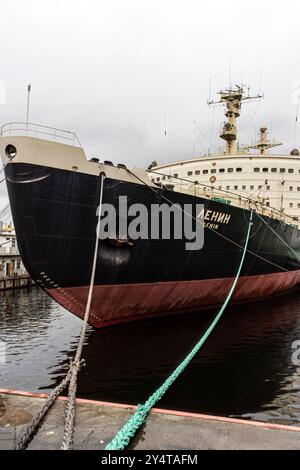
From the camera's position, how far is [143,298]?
39.9 ft

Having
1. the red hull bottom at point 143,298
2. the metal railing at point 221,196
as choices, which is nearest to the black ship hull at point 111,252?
the red hull bottom at point 143,298

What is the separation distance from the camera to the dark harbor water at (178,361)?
723cm

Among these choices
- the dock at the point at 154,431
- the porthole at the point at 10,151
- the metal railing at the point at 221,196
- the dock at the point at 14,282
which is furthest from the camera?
the dock at the point at 14,282

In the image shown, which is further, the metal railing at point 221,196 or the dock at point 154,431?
the metal railing at point 221,196

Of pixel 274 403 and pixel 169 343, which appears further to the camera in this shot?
pixel 169 343

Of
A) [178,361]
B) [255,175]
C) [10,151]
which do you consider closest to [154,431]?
[178,361]

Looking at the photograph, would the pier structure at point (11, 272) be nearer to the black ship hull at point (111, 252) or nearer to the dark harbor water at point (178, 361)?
the dark harbor water at point (178, 361)

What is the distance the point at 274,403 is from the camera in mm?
7031

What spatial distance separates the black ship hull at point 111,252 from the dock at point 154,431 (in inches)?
233

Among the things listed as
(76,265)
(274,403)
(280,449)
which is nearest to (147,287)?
(76,265)

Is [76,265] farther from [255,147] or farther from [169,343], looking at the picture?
[255,147]

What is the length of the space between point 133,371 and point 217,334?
4.44 m

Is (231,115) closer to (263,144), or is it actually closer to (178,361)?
(263,144)

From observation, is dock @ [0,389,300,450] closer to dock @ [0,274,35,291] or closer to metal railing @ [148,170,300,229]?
metal railing @ [148,170,300,229]
